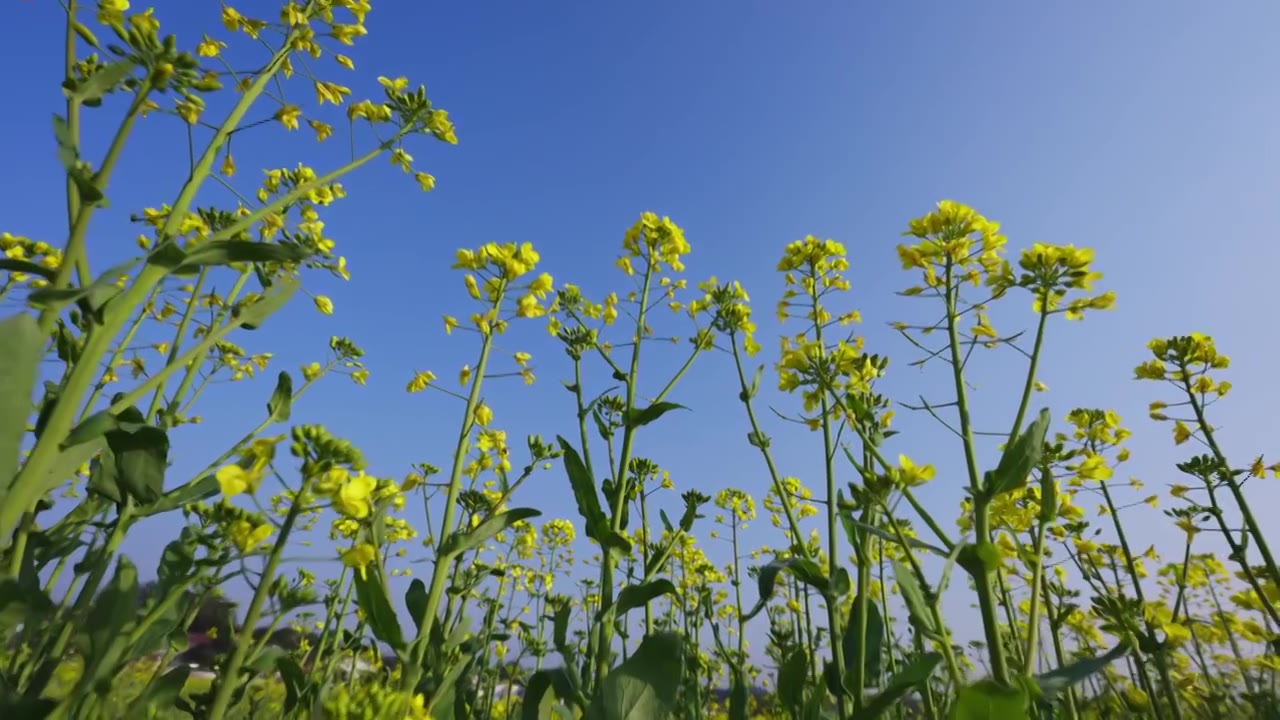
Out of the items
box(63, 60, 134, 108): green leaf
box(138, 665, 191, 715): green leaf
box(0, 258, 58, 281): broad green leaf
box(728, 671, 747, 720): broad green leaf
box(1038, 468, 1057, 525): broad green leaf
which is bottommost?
box(138, 665, 191, 715): green leaf

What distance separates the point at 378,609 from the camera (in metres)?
1.56

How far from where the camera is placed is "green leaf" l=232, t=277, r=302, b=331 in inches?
60.2

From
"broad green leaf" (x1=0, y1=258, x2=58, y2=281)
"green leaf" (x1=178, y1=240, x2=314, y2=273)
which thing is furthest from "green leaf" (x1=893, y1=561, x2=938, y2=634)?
"broad green leaf" (x1=0, y1=258, x2=58, y2=281)

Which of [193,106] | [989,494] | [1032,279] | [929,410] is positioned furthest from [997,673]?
[193,106]

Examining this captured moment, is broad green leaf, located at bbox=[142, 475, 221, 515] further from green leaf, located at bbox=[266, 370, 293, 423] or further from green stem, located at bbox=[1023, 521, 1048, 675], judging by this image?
green stem, located at bbox=[1023, 521, 1048, 675]

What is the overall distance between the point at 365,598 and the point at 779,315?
215 cm

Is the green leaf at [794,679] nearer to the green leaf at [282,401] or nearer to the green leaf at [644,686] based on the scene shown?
the green leaf at [644,686]

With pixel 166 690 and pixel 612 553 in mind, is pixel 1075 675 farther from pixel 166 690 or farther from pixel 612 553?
pixel 166 690

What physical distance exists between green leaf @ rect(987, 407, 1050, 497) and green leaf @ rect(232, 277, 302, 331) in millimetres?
1857

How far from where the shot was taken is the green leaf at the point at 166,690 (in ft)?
4.87

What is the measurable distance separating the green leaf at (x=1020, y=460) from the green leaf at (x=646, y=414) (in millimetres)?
1100

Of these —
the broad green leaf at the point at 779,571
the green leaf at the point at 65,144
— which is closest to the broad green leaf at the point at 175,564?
the green leaf at the point at 65,144

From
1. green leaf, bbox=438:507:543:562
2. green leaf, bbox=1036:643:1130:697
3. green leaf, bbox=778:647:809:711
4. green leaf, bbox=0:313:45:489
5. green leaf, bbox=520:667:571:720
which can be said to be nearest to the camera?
green leaf, bbox=0:313:45:489

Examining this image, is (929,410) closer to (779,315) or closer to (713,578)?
(779,315)
